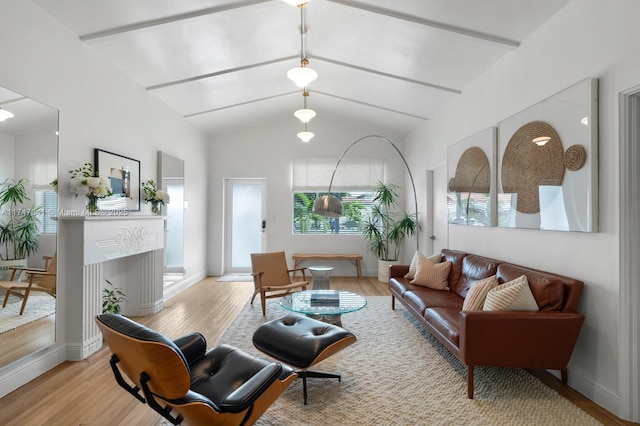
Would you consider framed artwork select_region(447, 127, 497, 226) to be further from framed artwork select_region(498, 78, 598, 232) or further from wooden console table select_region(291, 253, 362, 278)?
wooden console table select_region(291, 253, 362, 278)

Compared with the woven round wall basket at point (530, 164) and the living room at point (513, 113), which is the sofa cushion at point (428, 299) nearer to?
the living room at point (513, 113)

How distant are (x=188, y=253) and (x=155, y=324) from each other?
222cm

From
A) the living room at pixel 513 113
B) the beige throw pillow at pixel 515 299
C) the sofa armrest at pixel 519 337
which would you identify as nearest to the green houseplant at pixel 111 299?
the living room at pixel 513 113

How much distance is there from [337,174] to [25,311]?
546cm

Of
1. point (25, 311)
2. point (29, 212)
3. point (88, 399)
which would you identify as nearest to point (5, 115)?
point (29, 212)

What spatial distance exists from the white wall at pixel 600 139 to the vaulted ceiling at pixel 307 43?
0.90 ft

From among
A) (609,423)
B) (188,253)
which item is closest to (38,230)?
(188,253)

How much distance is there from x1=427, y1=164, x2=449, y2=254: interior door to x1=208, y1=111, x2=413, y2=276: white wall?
132 cm

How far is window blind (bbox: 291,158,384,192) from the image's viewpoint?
719 cm

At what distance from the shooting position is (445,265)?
410 cm

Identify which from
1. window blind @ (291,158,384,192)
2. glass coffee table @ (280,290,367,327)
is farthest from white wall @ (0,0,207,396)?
window blind @ (291,158,384,192)

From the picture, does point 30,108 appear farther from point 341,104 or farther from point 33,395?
point 341,104

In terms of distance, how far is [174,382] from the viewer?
4.96 ft

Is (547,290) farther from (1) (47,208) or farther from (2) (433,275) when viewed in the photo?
(1) (47,208)
